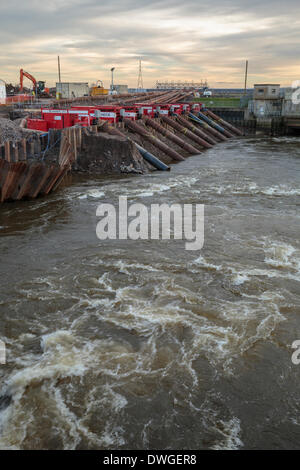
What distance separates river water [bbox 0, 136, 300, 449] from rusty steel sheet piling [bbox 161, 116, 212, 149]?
22088 millimetres

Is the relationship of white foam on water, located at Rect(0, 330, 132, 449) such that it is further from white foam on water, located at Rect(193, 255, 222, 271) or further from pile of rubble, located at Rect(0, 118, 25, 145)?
pile of rubble, located at Rect(0, 118, 25, 145)

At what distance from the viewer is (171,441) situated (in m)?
5.15

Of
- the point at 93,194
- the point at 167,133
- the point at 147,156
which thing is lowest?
the point at 93,194

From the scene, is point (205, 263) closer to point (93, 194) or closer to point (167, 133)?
point (93, 194)

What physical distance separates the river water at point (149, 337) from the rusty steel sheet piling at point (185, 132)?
22.1m

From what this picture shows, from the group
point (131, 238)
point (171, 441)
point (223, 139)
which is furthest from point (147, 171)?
point (223, 139)

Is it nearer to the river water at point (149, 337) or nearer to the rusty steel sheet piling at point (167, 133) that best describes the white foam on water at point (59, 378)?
the river water at point (149, 337)

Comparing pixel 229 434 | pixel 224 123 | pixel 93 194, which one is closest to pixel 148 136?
pixel 93 194

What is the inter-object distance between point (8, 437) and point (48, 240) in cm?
731

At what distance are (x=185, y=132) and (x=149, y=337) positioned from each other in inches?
1198

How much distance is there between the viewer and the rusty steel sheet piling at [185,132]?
33.8 meters

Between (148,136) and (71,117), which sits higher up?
(71,117)

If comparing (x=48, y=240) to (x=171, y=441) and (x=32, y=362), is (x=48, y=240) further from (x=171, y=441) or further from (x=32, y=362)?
(x=171, y=441)

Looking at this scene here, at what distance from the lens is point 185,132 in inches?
1384
